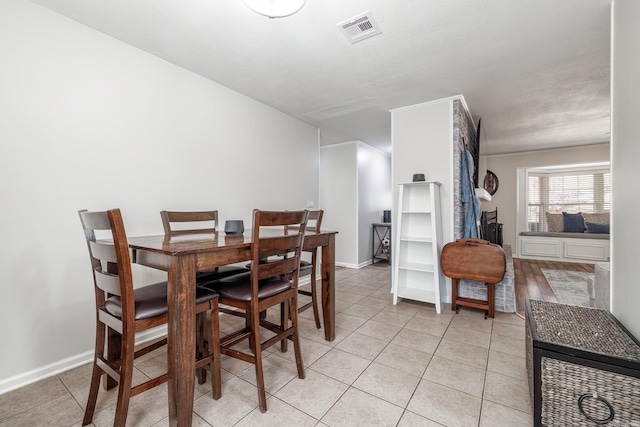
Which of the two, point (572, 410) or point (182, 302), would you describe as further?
point (182, 302)

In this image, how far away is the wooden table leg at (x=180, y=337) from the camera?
1.23m

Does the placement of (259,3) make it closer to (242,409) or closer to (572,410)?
(242,409)

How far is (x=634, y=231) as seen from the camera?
1307 millimetres

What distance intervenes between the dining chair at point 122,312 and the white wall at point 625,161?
2047 mm

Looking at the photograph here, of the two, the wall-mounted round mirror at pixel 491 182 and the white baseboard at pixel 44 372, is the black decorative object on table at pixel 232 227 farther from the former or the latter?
the wall-mounted round mirror at pixel 491 182

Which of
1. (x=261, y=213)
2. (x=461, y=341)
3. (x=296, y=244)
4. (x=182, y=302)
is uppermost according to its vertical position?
(x=261, y=213)

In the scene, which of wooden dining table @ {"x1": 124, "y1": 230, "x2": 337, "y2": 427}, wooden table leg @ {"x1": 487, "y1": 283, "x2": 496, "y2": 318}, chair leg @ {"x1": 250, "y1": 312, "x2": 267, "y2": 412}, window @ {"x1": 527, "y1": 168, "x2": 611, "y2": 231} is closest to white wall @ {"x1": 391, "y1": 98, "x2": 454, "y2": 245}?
wooden table leg @ {"x1": 487, "y1": 283, "x2": 496, "y2": 318}

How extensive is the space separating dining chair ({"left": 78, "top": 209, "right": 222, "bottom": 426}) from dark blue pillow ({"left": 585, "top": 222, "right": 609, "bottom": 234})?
7252mm

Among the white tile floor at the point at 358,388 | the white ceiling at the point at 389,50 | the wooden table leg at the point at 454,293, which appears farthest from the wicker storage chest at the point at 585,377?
the white ceiling at the point at 389,50

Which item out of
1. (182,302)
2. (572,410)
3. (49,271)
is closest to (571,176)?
(572,410)

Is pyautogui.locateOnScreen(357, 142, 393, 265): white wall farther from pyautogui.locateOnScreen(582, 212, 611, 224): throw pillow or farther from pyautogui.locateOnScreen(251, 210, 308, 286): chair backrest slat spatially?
pyautogui.locateOnScreen(582, 212, 611, 224): throw pillow

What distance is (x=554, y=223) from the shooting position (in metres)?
6.04

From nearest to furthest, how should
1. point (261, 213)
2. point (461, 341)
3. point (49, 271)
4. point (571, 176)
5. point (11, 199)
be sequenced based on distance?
1. point (261, 213)
2. point (11, 199)
3. point (49, 271)
4. point (461, 341)
5. point (571, 176)

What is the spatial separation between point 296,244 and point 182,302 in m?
0.69
